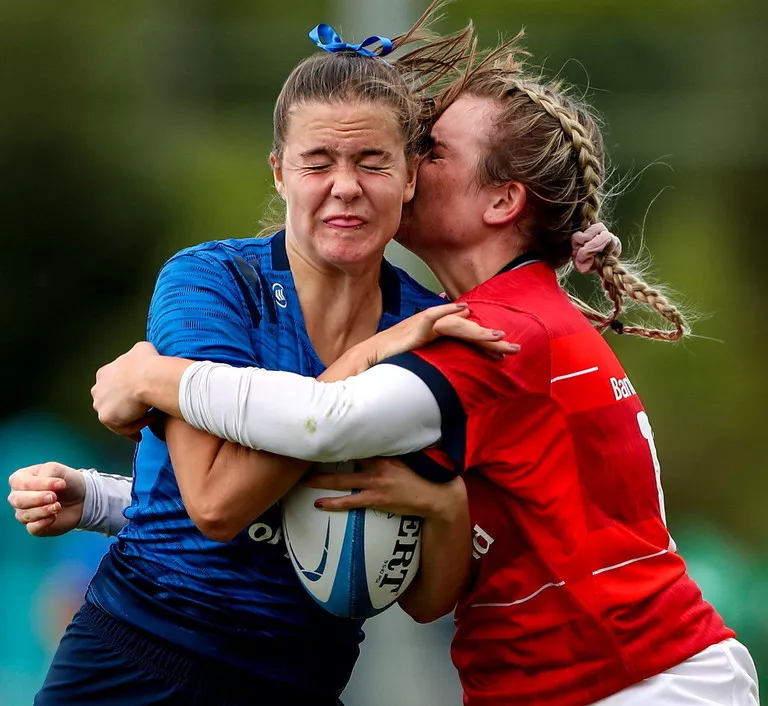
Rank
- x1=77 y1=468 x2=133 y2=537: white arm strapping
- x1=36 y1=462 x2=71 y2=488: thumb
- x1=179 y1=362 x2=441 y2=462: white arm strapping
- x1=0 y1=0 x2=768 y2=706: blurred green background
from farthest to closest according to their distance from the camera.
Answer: x1=0 y1=0 x2=768 y2=706: blurred green background, x1=77 y1=468 x2=133 y2=537: white arm strapping, x1=36 y1=462 x2=71 y2=488: thumb, x1=179 y1=362 x2=441 y2=462: white arm strapping

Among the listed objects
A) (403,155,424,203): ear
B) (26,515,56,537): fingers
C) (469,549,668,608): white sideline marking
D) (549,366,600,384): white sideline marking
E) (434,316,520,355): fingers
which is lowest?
(469,549,668,608): white sideline marking

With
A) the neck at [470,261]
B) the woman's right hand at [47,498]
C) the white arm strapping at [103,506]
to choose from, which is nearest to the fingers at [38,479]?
the woman's right hand at [47,498]

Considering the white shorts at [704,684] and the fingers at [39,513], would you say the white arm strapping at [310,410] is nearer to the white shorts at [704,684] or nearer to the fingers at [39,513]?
the fingers at [39,513]

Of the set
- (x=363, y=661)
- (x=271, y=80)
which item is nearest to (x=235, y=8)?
(x=271, y=80)

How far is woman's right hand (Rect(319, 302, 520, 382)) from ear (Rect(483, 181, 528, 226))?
1.34ft

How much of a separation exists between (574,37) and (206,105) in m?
1.90

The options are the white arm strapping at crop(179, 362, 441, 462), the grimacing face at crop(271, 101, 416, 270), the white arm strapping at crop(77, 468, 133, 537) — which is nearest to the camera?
the white arm strapping at crop(179, 362, 441, 462)

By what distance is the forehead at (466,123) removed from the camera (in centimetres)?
294

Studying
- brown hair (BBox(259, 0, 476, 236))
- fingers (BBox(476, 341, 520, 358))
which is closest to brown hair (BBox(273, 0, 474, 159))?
brown hair (BBox(259, 0, 476, 236))

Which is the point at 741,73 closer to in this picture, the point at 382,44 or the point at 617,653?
the point at 382,44

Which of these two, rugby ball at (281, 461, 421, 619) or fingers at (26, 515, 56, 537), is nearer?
rugby ball at (281, 461, 421, 619)

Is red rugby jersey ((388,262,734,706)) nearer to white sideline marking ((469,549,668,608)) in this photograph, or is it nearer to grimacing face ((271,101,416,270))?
white sideline marking ((469,549,668,608))

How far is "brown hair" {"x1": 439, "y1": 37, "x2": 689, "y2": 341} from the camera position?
2.89 meters

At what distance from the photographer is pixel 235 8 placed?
6.35 metres
